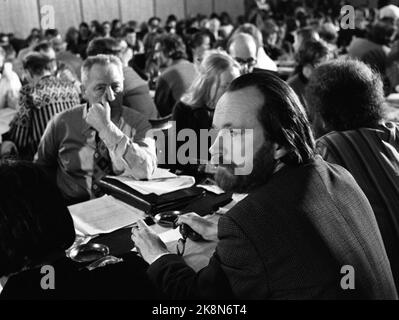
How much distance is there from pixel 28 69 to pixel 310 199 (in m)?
3.44

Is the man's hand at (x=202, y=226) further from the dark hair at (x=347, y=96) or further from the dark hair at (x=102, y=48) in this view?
the dark hair at (x=102, y=48)

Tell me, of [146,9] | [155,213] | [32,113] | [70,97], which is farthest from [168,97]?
[146,9]

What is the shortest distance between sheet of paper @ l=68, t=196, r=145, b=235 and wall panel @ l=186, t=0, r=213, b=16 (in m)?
12.8

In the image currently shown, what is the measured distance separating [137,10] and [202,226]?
474 inches

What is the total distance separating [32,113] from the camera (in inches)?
141

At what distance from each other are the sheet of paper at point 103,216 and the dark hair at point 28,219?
2.08 feet

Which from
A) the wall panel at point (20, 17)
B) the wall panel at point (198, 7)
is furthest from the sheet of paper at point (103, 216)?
the wall panel at point (198, 7)

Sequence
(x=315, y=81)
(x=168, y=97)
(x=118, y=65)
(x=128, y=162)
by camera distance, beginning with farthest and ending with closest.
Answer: (x=168, y=97) < (x=118, y=65) < (x=128, y=162) < (x=315, y=81)

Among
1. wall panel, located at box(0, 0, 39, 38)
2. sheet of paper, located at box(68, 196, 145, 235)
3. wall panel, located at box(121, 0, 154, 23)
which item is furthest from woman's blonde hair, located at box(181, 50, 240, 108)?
wall panel, located at box(121, 0, 154, 23)

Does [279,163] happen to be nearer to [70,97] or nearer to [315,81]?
[315,81]

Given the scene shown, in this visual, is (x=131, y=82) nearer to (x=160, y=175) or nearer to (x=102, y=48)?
(x=102, y=48)

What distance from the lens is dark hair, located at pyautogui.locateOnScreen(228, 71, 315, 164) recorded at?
1326 mm

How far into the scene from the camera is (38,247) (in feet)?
3.73

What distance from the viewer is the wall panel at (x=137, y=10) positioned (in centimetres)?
1252
